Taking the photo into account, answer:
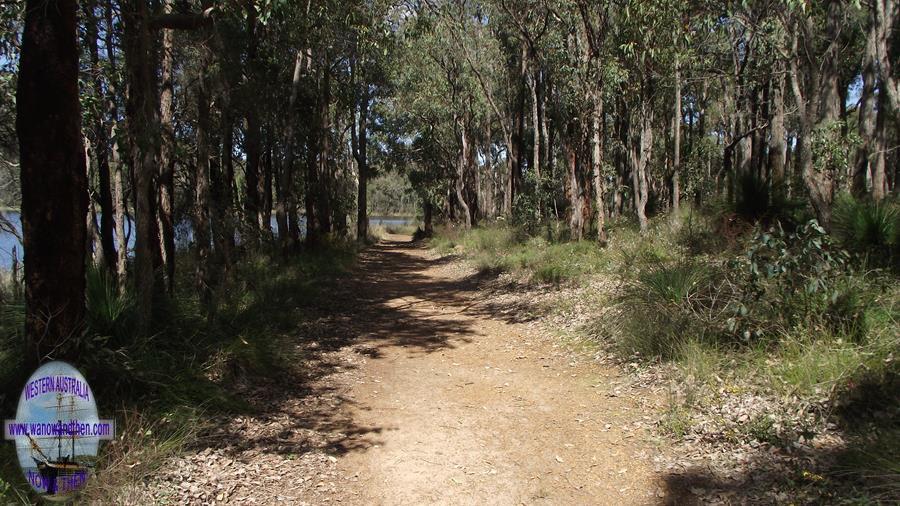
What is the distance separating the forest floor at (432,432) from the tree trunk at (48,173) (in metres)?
1.53

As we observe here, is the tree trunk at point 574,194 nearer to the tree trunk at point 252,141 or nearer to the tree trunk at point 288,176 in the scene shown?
the tree trunk at point 288,176

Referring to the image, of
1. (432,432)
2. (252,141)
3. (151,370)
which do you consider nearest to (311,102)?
(252,141)

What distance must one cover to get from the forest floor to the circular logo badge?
1.34ft

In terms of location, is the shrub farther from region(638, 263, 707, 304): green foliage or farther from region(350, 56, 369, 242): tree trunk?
region(350, 56, 369, 242): tree trunk

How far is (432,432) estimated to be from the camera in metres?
5.33

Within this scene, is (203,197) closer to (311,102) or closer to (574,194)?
(574,194)

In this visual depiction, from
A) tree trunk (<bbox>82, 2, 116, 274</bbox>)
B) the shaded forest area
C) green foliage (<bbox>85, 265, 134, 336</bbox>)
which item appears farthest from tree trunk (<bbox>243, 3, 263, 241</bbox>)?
green foliage (<bbox>85, 265, 134, 336</bbox>)

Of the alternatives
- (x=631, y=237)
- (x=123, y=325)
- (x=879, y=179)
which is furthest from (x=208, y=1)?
(x=879, y=179)

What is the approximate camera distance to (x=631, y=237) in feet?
45.4

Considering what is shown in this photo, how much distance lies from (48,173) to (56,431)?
6.42ft

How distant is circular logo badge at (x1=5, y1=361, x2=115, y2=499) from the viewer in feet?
11.7

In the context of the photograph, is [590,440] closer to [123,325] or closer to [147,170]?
[123,325]

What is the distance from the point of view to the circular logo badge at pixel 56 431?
11.7ft

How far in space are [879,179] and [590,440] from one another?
39.6ft
